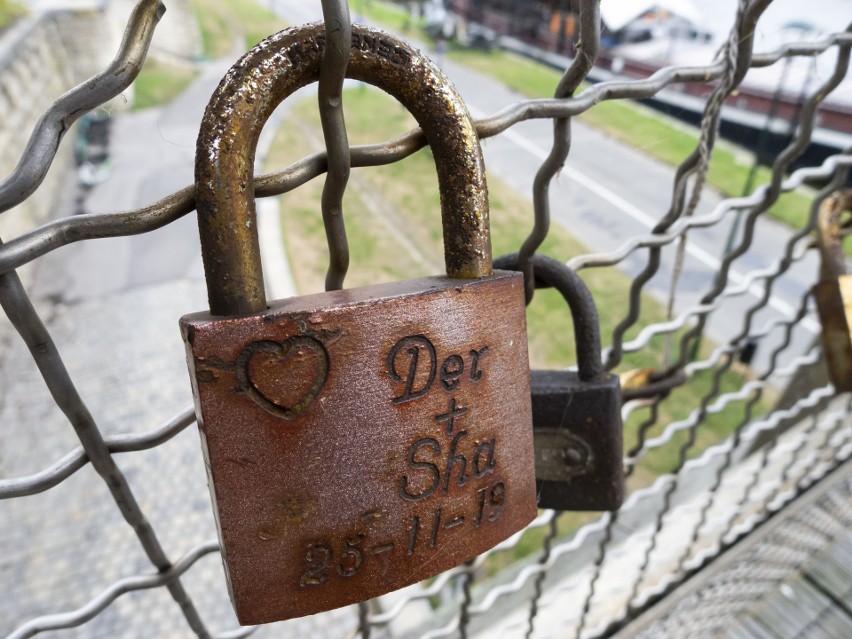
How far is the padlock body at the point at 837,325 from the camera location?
39.9 inches

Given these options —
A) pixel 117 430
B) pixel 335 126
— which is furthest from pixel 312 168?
pixel 117 430

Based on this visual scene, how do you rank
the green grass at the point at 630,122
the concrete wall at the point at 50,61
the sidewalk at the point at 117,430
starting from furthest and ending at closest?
the concrete wall at the point at 50,61, the sidewalk at the point at 117,430, the green grass at the point at 630,122

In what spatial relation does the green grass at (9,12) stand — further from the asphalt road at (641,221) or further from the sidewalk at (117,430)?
the asphalt road at (641,221)

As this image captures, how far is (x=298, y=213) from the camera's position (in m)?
6.05

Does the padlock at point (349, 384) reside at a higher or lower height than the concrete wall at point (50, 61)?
higher

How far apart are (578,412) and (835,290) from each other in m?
0.63

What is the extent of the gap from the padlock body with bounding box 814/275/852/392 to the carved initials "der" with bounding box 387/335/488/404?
82 centimetres

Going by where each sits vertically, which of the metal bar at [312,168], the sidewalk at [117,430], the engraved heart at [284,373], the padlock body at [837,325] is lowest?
the sidewalk at [117,430]

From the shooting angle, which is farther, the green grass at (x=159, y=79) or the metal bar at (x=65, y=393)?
the green grass at (x=159, y=79)

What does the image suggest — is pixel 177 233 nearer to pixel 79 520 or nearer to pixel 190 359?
pixel 79 520

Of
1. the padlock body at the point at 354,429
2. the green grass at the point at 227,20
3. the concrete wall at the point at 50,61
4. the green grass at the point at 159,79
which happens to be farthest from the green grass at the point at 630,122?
the concrete wall at the point at 50,61

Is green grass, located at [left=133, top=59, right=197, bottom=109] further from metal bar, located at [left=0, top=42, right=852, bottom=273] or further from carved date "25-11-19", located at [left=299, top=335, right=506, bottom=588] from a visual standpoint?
carved date "25-11-19", located at [left=299, top=335, right=506, bottom=588]

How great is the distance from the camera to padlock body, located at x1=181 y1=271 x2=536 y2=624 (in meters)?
0.47

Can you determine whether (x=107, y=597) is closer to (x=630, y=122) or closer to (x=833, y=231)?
(x=833, y=231)
